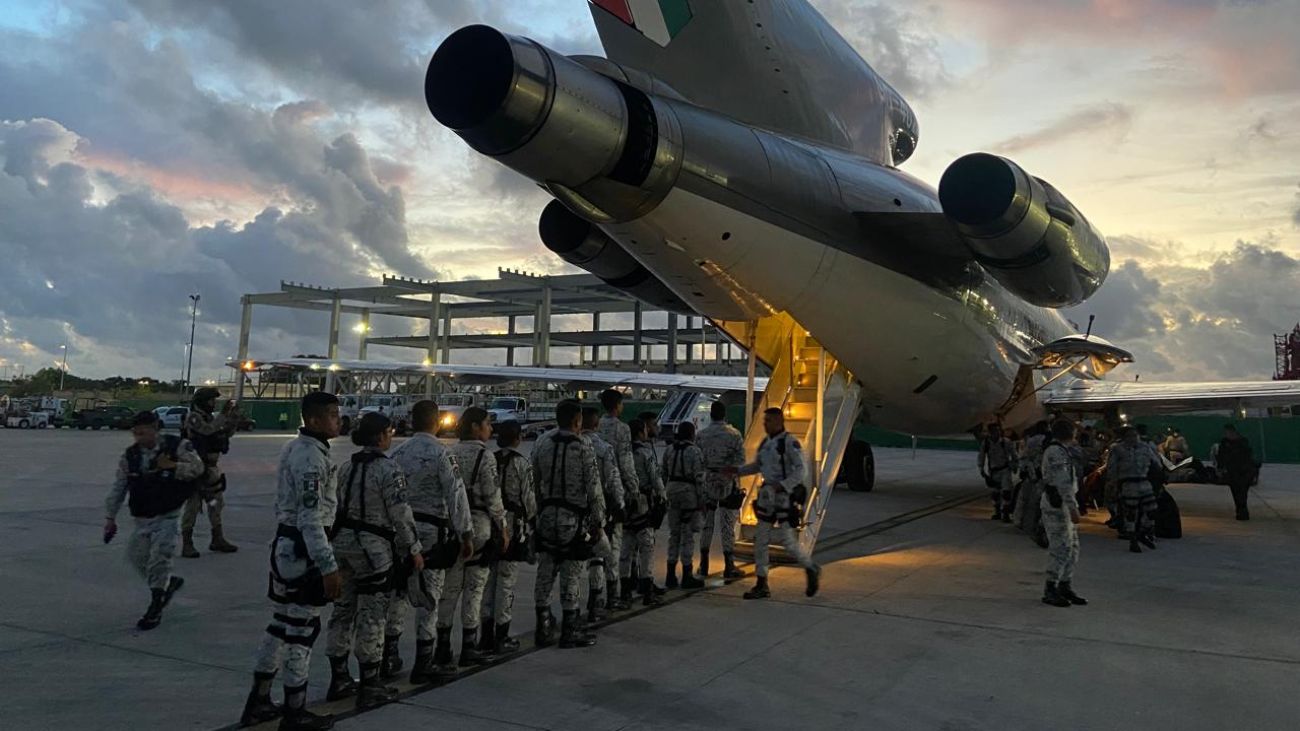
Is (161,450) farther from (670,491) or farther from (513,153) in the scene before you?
(670,491)

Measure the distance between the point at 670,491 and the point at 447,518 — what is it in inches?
124

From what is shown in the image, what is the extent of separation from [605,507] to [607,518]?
259mm

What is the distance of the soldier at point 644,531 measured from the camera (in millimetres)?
7098

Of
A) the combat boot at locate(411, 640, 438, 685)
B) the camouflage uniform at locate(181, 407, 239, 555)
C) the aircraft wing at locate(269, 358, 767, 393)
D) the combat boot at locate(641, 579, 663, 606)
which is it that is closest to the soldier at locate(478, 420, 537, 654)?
the combat boot at locate(411, 640, 438, 685)

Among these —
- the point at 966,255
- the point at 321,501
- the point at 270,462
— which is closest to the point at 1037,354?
the point at 966,255

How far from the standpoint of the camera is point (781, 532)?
7.51 m

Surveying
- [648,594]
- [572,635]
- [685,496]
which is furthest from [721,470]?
[572,635]

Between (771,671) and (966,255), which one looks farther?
(966,255)

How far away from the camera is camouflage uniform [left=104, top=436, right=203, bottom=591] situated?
622 centimetres

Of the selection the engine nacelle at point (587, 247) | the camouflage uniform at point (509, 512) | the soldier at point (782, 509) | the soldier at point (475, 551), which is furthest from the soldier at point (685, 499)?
the soldier at point (475, 551)

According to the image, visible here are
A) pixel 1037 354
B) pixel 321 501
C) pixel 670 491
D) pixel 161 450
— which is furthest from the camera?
pixel 1037 354

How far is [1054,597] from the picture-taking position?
24.2 ft

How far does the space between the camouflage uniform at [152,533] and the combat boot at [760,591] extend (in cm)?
498

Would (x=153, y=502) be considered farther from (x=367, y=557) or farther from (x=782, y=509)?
(x=782, y=509)
